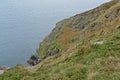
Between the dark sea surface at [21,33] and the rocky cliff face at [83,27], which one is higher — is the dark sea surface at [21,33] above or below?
Answer: above

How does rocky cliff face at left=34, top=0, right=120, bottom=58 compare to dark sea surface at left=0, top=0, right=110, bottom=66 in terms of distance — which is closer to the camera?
rocky cliff face at left=34, top=0, right=120, bottom=58

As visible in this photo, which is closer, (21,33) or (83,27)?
(83,27)

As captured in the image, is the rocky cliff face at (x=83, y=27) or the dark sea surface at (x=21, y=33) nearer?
the rocky cliff face at (x=83, y=27)

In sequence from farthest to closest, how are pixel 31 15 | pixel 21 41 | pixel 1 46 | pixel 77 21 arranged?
1. pixel 31 15
2. pixel 21 41
3. pixel 1 46
4. pixel 77 21

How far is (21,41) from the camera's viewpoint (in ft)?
397

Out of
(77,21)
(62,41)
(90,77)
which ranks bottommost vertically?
(90,77)

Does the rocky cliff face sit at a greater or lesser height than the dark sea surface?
lesser

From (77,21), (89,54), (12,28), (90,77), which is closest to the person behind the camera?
(90,77)

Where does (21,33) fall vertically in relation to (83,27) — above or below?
above

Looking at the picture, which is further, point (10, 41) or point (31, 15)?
point (31, 15)

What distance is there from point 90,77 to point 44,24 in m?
144

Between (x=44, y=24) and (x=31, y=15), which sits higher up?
(x=31, y=15)

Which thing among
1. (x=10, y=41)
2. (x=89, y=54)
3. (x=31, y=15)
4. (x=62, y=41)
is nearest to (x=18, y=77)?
(x=89, y=54)

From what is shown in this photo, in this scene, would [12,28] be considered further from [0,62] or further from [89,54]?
[89,54]
